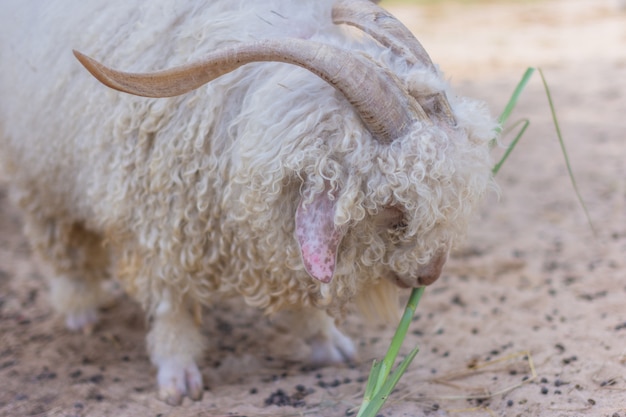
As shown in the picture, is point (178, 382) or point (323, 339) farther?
point (323, 339)

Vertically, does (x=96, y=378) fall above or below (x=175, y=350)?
below

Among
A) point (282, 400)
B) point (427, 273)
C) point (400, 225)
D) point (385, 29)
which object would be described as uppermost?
point (385, 29)

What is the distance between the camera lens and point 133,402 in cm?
305

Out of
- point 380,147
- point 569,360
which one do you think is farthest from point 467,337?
point 380,147

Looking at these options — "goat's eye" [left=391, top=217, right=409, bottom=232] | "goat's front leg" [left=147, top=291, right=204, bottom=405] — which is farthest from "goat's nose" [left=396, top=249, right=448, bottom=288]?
"goat's front leg" [left=147, top=291, right=204, bottom=405]

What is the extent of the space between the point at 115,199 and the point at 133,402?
83 centimetres

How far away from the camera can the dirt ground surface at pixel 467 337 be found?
112 inches

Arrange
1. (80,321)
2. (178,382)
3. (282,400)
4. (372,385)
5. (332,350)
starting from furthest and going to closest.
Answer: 1. (80,321)
2. (332,350)
3. (178,382)
4. (282,400)
5. (372,385)

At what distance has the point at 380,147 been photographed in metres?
2.36

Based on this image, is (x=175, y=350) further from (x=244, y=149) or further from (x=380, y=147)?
(x=380, y=147)

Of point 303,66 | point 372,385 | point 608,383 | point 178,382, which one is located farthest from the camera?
point 178,382

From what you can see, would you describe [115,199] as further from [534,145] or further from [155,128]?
[534,145]

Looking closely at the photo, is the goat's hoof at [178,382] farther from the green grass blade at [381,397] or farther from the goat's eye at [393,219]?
the goat's eye at [393,219]

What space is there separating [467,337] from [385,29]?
60.0 inches
